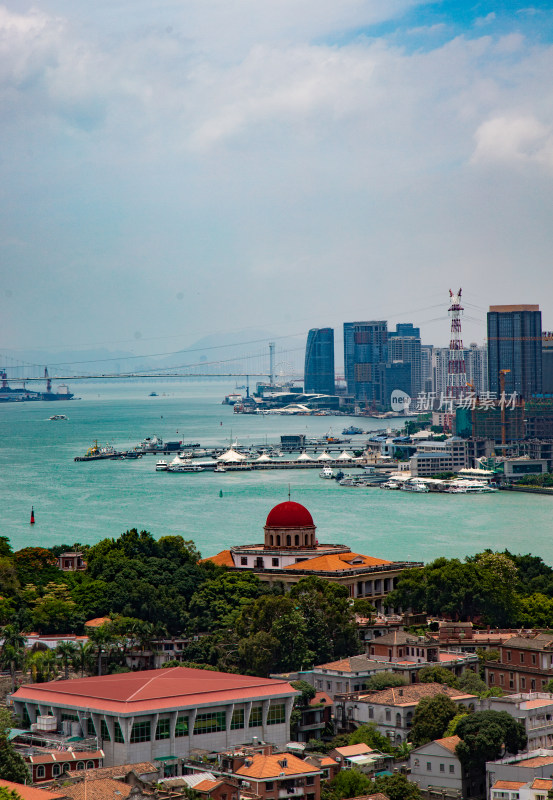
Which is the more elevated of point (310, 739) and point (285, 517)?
point (285, 517)

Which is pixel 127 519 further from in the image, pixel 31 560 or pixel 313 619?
pixel 313 619

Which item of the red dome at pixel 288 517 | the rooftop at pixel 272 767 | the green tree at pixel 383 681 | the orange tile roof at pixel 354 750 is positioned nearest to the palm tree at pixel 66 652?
the green tree at pixel 383 681

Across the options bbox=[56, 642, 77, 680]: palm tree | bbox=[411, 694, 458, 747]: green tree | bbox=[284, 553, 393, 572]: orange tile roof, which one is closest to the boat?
bbox=[284, 553, 393, 572]: orange tile roof

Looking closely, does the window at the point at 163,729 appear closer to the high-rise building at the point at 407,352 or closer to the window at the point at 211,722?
the window at the point at 211,722

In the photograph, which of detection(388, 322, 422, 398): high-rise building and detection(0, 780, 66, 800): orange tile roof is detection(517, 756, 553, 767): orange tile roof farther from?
detection(388, 322, 422, 398): high-rise building

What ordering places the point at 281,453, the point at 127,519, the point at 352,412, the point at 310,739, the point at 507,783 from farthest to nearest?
the point at 352,412 → the point at 281,453 → the point at 127,519 → the point at 310,739 → the point at 507,783

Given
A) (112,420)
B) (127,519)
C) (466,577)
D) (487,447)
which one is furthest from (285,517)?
(112,420)

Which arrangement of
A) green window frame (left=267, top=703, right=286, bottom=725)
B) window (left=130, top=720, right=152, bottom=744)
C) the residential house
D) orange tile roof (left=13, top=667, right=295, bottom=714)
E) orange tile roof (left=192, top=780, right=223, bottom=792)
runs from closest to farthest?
1. orange tile roof (left=192, top=780, right=223, bottom=792)
2. window (left=130, top=720, right=152, bottom=744)
3. orange tile roof (left=13, top=667, right=295, bottom=714)
4. green window frame (left=267, top=703, right=286, bottom=725)
5. the residential house
